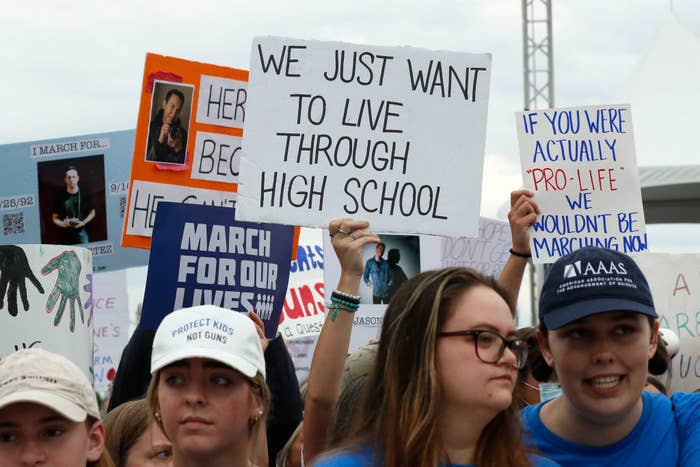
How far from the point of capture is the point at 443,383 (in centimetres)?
307

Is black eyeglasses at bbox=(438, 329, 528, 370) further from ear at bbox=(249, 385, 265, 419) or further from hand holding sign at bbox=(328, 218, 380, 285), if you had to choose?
hand holding sign at bbox=(328, 218, 380, 285)

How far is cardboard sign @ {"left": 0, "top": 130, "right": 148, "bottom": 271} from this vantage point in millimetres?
6395

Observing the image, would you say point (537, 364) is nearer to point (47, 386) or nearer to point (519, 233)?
point (519, 233)

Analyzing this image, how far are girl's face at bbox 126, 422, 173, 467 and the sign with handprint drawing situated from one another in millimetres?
376

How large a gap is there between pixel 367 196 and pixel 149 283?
0.98m

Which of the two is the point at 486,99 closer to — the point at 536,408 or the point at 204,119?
the point at 204,119

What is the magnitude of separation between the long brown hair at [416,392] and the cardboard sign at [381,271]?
14.4ft

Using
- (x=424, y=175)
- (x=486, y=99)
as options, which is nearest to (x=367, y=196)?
(x=424, y=175)

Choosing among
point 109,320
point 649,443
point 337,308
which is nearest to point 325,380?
point 337,308

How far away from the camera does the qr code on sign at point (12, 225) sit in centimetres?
632

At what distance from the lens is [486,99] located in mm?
5266

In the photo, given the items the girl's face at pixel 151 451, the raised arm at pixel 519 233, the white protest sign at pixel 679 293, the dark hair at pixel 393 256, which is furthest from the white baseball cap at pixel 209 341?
the white protest sign at pixel 679 293

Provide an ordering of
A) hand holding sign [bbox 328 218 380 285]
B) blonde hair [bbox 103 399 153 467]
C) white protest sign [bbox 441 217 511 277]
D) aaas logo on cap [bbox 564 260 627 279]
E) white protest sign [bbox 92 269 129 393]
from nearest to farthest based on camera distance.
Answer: aaas logo on cap [bbox 564 260 627 279], hand holding sign [bbox 328 218 380 285], blonde hair [bbox 103 399 153 467], white protest sign [bbox 441 217 511 277], white protest sign [bbox 92 269 129 393]

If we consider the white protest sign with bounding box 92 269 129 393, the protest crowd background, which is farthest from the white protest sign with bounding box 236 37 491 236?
the white protest sign with bounding box 92 269 129 393
